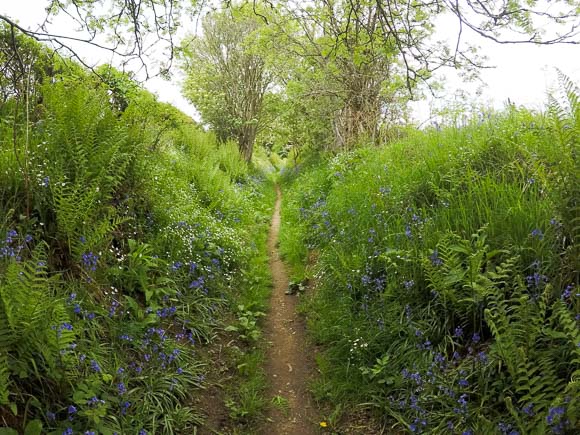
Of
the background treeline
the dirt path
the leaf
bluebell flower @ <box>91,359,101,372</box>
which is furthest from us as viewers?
the dirt path

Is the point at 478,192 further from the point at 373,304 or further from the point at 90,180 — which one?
the point at 90,180

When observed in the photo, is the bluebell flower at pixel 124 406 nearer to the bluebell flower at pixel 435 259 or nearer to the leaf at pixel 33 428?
the leaf at pixel 33 428

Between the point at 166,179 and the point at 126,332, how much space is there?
10.7 feet

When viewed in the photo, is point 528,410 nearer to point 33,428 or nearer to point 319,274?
point 33,428

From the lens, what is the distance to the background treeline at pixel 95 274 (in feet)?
7.88

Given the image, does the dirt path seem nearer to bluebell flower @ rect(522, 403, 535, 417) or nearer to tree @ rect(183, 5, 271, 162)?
bluebell flower @ rect(522, 403, 535, 417)

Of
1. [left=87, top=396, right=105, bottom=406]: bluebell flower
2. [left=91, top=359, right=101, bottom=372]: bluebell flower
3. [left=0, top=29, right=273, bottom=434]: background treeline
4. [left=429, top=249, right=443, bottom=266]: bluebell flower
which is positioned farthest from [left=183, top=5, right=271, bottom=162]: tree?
[left=87, top=396, right=105, bottom=406]: bluebell flower

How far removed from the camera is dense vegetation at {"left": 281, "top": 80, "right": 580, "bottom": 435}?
2.50m

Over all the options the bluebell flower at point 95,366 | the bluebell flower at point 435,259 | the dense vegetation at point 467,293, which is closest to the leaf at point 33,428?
the bluebell flower at point 95,366

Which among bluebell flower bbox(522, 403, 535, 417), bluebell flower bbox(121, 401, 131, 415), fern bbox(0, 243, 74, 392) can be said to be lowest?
bluebell flower bbox(121, 401, 131, 415)

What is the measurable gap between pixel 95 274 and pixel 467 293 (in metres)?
3.20

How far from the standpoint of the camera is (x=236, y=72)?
18672 mm

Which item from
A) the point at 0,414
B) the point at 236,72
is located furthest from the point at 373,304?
the point at 236,72

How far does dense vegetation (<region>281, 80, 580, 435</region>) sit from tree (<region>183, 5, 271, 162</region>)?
1471cm
